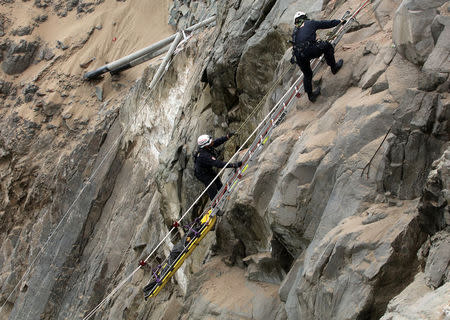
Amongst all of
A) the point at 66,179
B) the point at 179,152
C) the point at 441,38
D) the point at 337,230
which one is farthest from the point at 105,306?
the point at 441,38

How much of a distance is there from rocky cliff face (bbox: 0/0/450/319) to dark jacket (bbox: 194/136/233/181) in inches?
48.7

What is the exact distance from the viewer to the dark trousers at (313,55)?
10500mm

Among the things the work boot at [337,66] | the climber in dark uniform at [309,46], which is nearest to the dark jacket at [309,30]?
the climber in dark uniform at [309,46]

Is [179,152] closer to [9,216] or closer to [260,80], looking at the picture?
[260,80]

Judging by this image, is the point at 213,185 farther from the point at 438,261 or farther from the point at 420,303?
the point at 420,303

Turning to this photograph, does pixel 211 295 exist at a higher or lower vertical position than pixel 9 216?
higher

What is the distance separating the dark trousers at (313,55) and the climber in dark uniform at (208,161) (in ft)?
9.08

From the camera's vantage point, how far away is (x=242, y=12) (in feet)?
54.5

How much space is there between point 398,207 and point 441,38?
9.11 feet

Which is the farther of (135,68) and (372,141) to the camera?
(135,68)

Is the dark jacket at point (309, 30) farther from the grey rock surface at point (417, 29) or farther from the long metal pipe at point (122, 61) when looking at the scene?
the long metal pipe at point (122, 61)

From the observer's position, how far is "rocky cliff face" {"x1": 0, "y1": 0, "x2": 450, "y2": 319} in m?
7.17

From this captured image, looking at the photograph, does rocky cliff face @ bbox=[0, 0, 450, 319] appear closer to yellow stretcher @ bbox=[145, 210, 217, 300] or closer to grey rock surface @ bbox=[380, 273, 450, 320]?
grey rock surface @ bbox=[380, 273, 450, 320]

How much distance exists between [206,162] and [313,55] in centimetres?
392
